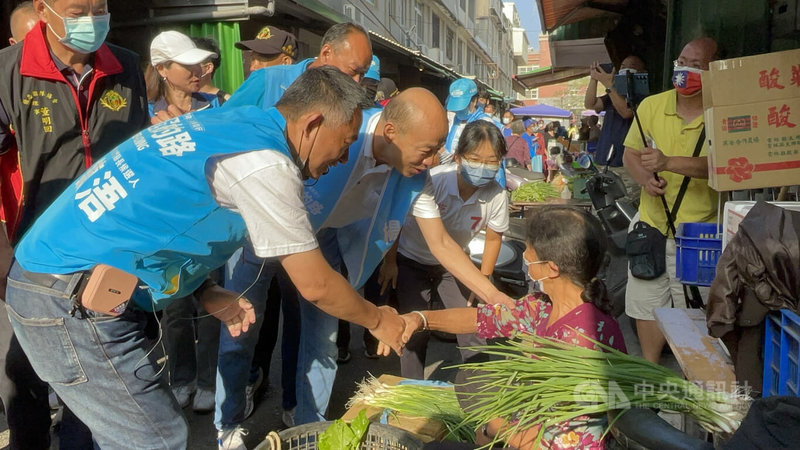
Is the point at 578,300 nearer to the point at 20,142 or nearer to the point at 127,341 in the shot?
the point at 127,341

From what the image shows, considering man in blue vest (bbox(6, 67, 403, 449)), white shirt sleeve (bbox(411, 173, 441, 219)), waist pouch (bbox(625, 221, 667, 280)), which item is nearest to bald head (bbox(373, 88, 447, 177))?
white shirt sleeve (bbox(411, 173, 441, 219))

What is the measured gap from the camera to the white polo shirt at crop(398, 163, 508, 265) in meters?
3.72

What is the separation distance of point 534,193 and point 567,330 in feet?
21.2

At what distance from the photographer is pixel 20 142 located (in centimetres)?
261

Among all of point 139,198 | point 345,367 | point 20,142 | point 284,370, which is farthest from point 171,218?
point 345,367

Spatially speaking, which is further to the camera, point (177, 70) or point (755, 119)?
point (177, 70)

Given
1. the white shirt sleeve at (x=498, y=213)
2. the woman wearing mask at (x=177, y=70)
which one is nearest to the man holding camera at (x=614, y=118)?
the white shirt sleeve at (x=498, y=213)

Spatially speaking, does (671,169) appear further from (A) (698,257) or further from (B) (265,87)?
(B) (265,87)

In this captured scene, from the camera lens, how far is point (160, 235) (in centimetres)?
183

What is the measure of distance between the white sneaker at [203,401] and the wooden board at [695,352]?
256cm

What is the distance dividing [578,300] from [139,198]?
153 centimetres

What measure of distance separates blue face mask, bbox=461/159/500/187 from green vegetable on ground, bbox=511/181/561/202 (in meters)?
4.82

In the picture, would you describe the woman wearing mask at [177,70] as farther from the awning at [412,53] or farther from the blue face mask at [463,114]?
the awning at [412,53]

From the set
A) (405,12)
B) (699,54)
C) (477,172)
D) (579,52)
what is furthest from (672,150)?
(405,12)
